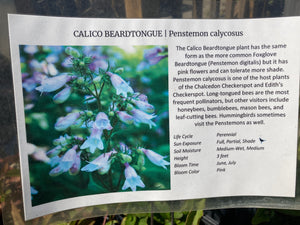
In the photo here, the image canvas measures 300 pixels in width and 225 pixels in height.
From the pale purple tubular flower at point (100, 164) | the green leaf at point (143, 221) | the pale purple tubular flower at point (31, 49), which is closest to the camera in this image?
the pale purple tubular flower at point (31, 49)

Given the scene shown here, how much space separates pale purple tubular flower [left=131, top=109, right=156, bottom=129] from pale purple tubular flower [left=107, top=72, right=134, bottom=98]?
7 centimetres

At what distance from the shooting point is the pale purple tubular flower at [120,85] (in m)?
0.91

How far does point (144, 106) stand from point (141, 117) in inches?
1.6

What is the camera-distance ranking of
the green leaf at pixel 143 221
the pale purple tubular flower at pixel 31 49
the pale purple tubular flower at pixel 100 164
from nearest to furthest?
the pale purple tubular flower at pixel 31 49, the pale purple tubular flower at pixel 100 164, the green leaf at pixel 143 221

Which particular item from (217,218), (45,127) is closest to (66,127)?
(45,127)

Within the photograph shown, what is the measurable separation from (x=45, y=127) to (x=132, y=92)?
1.07 ft

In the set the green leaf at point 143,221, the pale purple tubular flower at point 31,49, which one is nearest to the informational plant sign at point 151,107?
the pale purple tubular flower at point 31,49

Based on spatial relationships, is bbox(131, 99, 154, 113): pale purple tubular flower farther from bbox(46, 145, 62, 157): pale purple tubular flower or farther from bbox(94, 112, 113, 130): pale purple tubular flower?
bbox(46, 145, 62, 157): pale purple tubular flower

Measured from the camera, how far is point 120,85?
0.91 metres

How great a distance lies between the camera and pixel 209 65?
0.92 m

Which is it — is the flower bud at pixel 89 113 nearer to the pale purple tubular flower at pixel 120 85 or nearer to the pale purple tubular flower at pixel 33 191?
the pale purple tubular flower at pixel 120 85

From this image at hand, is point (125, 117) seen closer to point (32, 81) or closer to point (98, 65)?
point (98, 65)

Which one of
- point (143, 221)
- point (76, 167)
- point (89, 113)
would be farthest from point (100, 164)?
point (143, 221)

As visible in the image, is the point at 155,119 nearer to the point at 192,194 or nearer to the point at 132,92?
the point at 132,92
